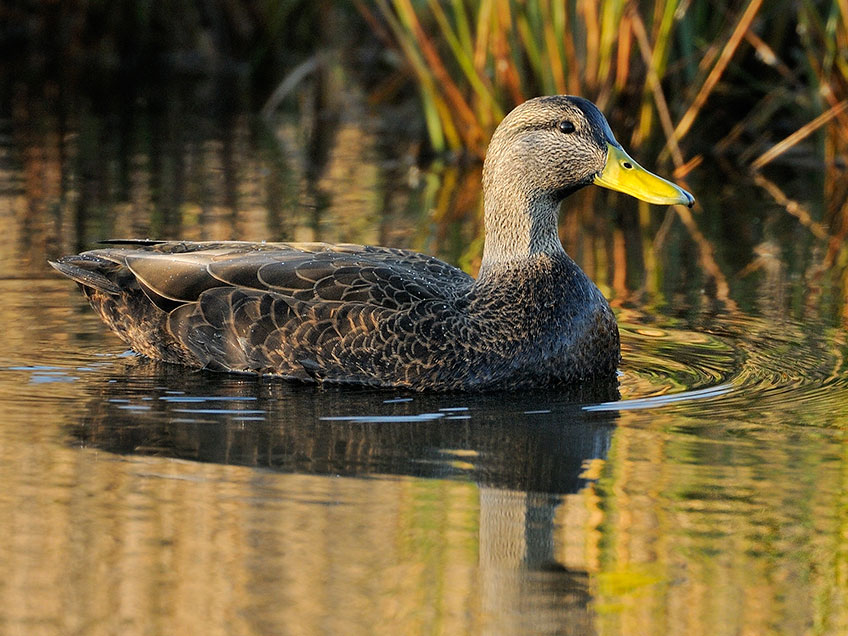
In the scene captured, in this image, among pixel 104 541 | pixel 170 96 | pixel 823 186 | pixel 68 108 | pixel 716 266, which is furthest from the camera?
pixel 170 96

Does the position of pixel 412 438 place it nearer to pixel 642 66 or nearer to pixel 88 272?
pixel 88 272

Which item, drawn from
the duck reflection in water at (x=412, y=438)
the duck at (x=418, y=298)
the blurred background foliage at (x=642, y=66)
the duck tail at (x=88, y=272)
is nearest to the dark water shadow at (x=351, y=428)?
the duck reflection in water at (x=412, y=438)

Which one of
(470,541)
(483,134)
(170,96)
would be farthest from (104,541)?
(170,96)

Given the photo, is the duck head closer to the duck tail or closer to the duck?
the duck

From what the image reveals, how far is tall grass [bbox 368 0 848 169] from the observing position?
1283 centimetres

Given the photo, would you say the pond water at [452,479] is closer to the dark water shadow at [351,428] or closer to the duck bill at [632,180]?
the dark water shadow at [351,428]

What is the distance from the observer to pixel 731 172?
14.1 metres

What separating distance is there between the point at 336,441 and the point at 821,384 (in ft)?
7.65

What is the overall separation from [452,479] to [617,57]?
26.7 ft

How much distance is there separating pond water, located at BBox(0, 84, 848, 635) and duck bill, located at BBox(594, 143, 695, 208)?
2.71 feet

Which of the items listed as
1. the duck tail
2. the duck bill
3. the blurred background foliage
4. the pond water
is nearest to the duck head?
the duck bill

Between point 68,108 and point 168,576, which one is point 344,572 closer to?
point 168,576

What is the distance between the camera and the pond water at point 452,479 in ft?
14.8

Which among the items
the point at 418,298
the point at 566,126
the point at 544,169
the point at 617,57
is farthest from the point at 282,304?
the point at 617,57
